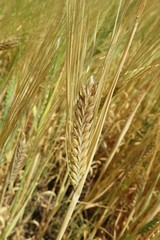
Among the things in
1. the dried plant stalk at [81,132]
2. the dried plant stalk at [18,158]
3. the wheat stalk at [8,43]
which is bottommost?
the dried plant stalk at [18,158]

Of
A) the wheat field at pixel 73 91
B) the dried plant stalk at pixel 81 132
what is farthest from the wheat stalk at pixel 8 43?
the dried plant stalk at pixel 81 132

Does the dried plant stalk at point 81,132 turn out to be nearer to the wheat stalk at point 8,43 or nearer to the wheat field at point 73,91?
the wheat field at point 73,91

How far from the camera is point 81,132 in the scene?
0.57 m

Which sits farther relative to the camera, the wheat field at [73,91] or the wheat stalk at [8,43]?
the wheat stalk at [8,43]

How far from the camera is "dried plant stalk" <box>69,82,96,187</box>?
0.57m

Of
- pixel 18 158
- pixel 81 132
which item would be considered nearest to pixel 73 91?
pixel 81 132

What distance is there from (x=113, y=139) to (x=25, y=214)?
0.44 meters

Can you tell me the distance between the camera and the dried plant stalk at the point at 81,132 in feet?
1.87

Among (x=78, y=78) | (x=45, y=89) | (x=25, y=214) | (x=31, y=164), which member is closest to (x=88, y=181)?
(x=25, y=214)

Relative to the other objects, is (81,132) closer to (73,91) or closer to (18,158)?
(73,91)

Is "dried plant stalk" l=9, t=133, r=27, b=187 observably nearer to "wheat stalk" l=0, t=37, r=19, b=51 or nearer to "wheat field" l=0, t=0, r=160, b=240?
"wheat field" l=0, t=0, r=160, b=240

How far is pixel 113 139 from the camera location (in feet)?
5.11

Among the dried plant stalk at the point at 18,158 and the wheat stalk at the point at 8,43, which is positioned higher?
the wheat stalk at the point at 8,43

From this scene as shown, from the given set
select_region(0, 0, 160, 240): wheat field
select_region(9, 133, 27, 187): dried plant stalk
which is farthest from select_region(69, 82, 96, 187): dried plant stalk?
select_region(9, 133, 27, 187): dried plant stalk
